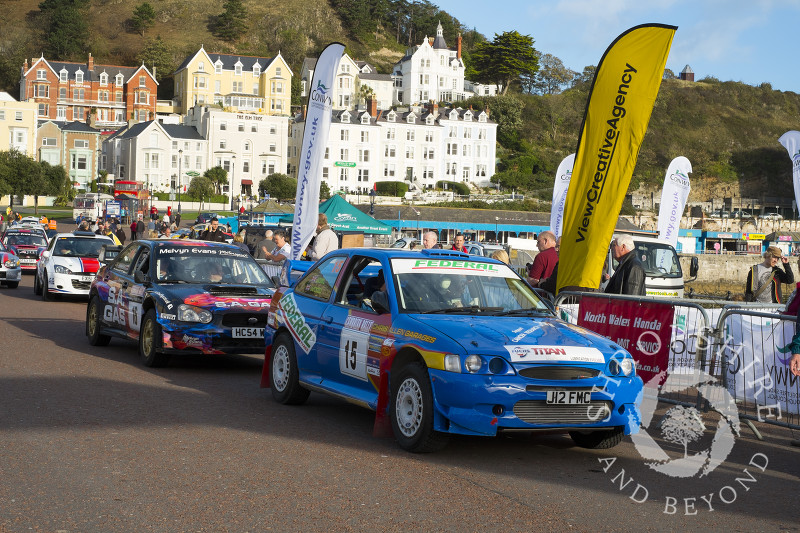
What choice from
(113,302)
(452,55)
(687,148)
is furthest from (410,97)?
(113,302)

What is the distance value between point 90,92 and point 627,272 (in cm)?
13961

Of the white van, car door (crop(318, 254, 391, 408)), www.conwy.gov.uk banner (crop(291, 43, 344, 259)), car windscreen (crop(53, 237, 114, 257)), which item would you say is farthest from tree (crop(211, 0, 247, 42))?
car door (crop(318, 254, 391, 408))

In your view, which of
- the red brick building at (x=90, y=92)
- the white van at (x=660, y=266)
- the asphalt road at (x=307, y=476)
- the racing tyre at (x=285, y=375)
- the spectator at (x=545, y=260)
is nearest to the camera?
the asphalt road at (x=307, y=476)

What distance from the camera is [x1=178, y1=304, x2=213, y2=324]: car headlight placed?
11.8m

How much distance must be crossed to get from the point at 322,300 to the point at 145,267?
4765mm

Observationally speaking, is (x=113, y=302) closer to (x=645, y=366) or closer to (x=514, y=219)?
(x=645, y=366)

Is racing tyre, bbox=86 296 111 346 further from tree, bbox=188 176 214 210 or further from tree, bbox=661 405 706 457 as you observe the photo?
tree, bbox=188 176 214 210

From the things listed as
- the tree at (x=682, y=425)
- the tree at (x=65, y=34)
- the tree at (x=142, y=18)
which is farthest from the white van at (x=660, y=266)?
the tree at (x=142, y=18)

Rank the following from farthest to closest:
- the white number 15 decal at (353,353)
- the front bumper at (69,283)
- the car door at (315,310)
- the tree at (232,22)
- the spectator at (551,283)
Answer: the tree at (232,22) → the front bumper at (69,283) → the spectator at (551,283) → the car door at (315,310) → the white number 15 decal at (353,353)

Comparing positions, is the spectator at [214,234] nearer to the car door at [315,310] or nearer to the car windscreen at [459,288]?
the car door at [315,310]

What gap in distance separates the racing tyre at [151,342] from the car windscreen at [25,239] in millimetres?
23909

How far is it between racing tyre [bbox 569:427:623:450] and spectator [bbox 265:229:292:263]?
10.4m

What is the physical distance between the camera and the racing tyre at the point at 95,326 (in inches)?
563

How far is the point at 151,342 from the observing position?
12.2 m
